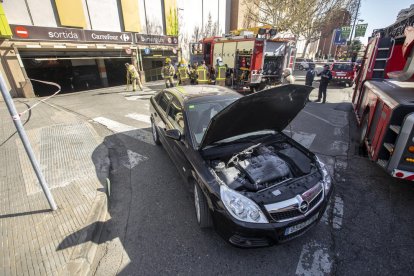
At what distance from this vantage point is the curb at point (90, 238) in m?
2.40

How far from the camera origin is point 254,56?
35.7ft

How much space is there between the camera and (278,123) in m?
3.54

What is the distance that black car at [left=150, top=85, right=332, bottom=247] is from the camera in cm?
226

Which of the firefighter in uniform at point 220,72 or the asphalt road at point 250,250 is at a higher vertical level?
the firefighter in uniform at point 220,72

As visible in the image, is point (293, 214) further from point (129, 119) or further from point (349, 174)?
point (129, 119)

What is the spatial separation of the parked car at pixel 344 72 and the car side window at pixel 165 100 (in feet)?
45.6

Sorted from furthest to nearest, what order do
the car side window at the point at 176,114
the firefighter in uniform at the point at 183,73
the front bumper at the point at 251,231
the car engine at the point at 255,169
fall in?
the firefighter in uniform at the point at 183,73, the car side window at the point at 176,114, the car engine at the point at 255,169, the front bumper at the point at 251,231

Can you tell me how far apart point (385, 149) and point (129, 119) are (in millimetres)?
7320

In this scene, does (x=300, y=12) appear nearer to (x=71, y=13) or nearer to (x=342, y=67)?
(x=342, y=67)

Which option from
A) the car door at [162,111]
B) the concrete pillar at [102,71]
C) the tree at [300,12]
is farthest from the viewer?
the tree at [300,12]

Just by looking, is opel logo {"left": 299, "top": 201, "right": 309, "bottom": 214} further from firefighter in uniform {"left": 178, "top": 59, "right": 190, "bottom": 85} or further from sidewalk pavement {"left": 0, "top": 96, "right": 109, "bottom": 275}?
firefighter in uniform {"left": 178, "top": 59, "right": 190, "bottom": 85}

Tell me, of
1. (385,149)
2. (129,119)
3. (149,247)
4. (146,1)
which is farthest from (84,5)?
(385,149)

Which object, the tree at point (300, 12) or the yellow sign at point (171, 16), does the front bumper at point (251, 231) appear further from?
the tree at point (300, 12)

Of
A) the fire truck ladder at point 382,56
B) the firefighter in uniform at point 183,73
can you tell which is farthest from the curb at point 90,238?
the fire truck ladder at point 382,56
